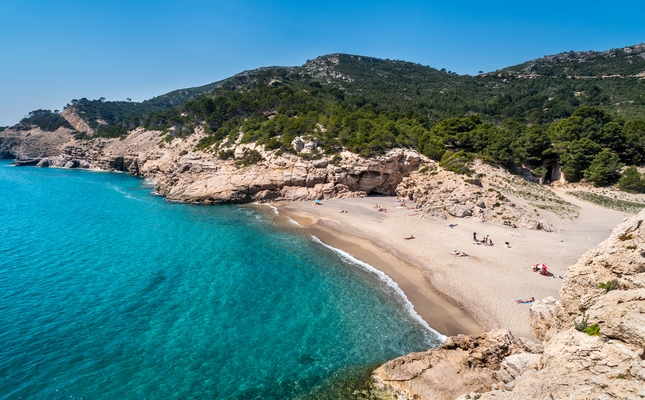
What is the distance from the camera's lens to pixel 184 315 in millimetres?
16859

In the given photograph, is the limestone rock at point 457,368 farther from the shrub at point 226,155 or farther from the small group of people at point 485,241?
the shrub at point 226,155

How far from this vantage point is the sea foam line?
53.9 ft

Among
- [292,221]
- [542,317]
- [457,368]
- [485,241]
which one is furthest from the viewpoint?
[292,221]

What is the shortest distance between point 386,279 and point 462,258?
6437 millimetres

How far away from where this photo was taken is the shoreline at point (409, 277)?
53.3 ft

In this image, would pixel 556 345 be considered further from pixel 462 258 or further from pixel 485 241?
pixel 485 241

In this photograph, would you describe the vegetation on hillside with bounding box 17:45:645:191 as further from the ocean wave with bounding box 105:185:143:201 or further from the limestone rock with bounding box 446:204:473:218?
the ocean wave with bounding box 105:185:143:201

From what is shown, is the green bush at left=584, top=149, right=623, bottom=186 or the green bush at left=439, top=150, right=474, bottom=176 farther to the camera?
the green bush at left=584, top=149, right=623, bottom=186

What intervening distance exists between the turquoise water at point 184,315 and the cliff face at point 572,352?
88.9 inches

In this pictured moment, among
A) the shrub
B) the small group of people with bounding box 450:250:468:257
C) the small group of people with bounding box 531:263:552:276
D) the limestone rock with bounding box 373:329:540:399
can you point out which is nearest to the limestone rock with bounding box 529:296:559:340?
the limestone rock with bounding box 373:329:540:399

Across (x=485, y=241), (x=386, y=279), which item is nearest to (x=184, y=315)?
(x=386, y=279)

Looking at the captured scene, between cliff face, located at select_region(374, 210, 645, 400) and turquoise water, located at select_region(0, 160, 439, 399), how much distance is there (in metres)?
2.26

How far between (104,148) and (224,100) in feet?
143

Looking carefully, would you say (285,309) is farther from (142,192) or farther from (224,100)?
(224,100)
